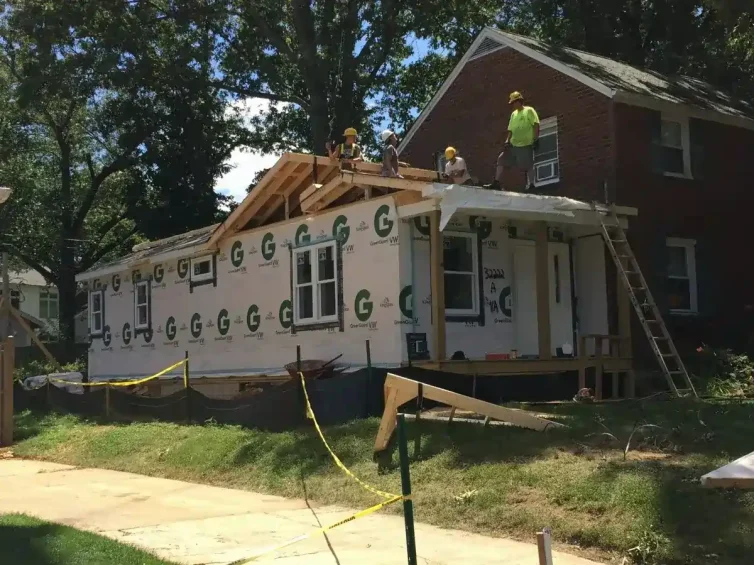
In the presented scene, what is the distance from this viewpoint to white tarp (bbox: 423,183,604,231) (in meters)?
11.8

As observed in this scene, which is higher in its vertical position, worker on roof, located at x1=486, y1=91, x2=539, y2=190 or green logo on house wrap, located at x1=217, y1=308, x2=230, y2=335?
worker on roof, located at x1=486, y1=91, x2=539, y2=190

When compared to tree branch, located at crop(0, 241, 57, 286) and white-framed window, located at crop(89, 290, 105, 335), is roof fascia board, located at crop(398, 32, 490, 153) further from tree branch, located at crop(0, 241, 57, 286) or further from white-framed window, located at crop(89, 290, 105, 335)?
tree branch, located at crop(0, 241, 57, 286)

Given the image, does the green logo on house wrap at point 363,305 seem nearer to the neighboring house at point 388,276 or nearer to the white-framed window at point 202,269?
the neighboring house at point 388,276

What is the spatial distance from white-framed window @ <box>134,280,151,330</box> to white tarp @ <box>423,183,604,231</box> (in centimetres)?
1099

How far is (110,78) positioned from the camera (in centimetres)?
2959

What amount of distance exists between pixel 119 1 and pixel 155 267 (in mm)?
12844

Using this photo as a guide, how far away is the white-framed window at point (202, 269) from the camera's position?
1838cm

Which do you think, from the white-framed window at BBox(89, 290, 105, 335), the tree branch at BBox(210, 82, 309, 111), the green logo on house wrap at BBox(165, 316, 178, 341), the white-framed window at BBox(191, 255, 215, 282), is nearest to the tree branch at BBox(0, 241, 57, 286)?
the tree branch at BBox(210, 82, 309, 111)

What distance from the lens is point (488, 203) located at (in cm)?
1212

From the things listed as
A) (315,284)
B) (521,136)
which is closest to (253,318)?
(315,284)

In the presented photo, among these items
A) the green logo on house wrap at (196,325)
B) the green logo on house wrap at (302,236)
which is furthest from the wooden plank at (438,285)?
the green logo on house wrap at (196,325)

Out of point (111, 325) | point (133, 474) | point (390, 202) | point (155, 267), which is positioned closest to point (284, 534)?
point (133, 474)

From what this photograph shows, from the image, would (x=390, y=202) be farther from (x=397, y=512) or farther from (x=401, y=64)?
(x=401, y=64)

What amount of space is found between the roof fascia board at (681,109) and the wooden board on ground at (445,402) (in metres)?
8.73
